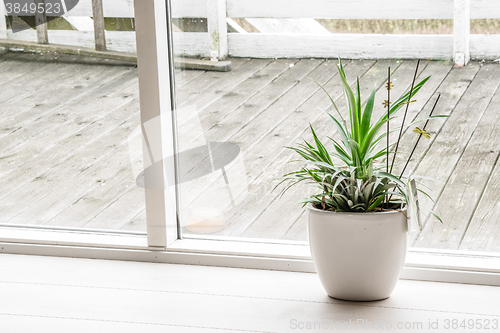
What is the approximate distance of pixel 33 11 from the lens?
2.36 m

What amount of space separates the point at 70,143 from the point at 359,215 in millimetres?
1177

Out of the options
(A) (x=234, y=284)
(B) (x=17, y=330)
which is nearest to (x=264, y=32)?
(A) (x=234, y=284)

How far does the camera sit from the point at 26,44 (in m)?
2.43

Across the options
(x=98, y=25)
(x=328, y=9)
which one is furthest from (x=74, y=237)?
(x=328, y=9)

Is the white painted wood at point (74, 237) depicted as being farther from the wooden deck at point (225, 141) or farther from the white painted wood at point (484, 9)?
the white painted wood at point (484, 9)

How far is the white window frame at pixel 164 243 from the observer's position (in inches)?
83.0

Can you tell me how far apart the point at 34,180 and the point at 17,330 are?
75 cm

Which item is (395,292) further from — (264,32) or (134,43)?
(134,43)

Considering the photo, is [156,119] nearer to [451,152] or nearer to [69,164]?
[69,164]

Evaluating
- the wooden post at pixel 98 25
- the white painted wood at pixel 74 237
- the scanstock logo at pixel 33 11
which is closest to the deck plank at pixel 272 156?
the white painted wood at pixel 74 237

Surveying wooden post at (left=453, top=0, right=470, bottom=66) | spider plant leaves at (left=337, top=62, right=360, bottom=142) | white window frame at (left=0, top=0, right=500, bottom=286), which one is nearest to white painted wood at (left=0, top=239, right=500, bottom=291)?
white window frame at (left=0, top=0, right=500, bottom=286)

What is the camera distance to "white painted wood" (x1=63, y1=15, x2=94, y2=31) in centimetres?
231

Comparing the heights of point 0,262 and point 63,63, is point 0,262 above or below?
below

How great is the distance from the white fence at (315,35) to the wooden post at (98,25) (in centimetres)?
1
